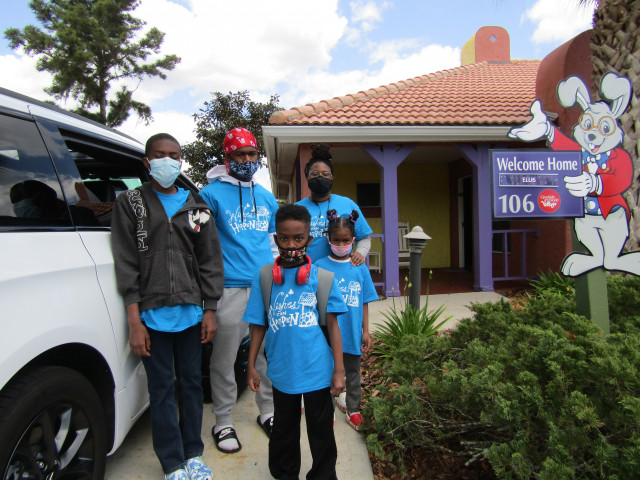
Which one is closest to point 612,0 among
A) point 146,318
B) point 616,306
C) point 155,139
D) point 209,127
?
point 616,306

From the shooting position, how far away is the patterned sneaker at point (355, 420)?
288 centimetres

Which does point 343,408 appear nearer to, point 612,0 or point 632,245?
point 632,245

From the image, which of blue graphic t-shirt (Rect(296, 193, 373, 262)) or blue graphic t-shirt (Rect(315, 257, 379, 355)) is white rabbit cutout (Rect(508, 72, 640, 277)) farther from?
blue graphic t-shirt (Rect(315, 257, 379, 355))

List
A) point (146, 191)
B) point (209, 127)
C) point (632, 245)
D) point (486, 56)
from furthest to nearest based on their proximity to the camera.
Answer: point (209, 127)
point (486, 56)
point (632, 245)
point (146, 191)

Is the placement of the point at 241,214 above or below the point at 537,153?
below

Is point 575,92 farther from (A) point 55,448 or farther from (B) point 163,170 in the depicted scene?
(A) point 55,448

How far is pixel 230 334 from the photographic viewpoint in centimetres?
265

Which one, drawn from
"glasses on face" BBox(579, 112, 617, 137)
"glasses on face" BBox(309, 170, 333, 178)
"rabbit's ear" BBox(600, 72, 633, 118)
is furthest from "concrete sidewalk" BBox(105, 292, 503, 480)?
"rabbit's ear" BBox(600, 72, 633, 118)

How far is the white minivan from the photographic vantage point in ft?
5.04

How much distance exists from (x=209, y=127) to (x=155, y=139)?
17.5 metres

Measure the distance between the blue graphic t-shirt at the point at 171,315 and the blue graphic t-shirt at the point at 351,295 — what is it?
0.90 metres

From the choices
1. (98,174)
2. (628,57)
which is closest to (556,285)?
(628,57)

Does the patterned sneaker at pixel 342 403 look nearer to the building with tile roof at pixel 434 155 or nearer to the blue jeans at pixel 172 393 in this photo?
the blue jeans at pixel 172 393

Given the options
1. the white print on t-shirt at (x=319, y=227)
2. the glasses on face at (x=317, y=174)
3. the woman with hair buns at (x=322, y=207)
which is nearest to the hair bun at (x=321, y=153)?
the woman with hair buns at (x=322, y=207)
